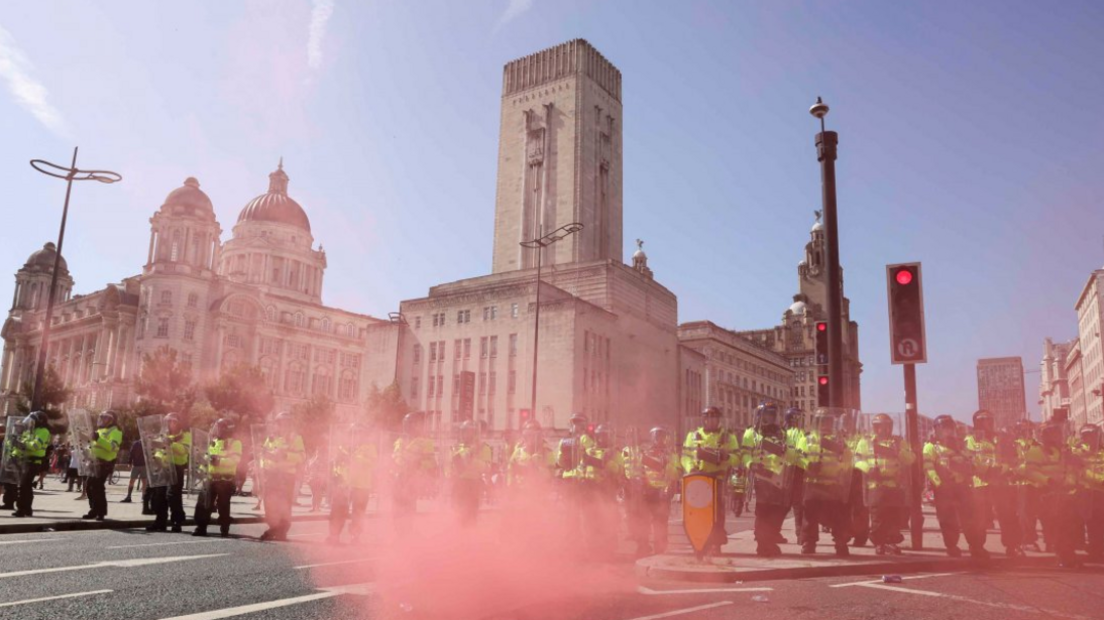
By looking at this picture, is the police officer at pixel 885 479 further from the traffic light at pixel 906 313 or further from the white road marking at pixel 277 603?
the white road marking at pixel 277 603

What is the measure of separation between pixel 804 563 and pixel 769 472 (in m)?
1.32

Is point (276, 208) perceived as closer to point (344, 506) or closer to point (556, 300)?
point (556, 300)

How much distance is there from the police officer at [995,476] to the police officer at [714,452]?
3.44 m

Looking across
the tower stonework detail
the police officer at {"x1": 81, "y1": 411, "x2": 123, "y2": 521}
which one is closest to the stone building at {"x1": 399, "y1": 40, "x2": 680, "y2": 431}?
the tower stonework detail

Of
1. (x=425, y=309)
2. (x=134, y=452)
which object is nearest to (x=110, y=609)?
(x=134, y=452)

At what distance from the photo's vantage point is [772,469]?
9.84 m

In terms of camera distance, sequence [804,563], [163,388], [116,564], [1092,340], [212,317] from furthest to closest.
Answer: [1092,340] < [212,317] < [163,388] < [804,563] < [116,564]

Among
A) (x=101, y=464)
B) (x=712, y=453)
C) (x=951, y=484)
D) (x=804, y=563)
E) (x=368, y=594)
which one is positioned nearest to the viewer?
(x=368, y=594)

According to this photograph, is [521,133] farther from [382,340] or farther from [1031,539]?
[1031,539]

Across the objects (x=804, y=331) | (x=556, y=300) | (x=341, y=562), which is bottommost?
(x=341, y=562)

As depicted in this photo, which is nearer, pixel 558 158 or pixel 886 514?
pixel 886 514

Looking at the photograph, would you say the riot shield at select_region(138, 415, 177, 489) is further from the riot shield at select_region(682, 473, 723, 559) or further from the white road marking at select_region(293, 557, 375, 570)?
the riot shield at select_region(682, 473, 723, 559)

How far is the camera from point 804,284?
141000mm

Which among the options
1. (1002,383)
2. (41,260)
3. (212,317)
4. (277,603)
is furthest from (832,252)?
(41,260)
